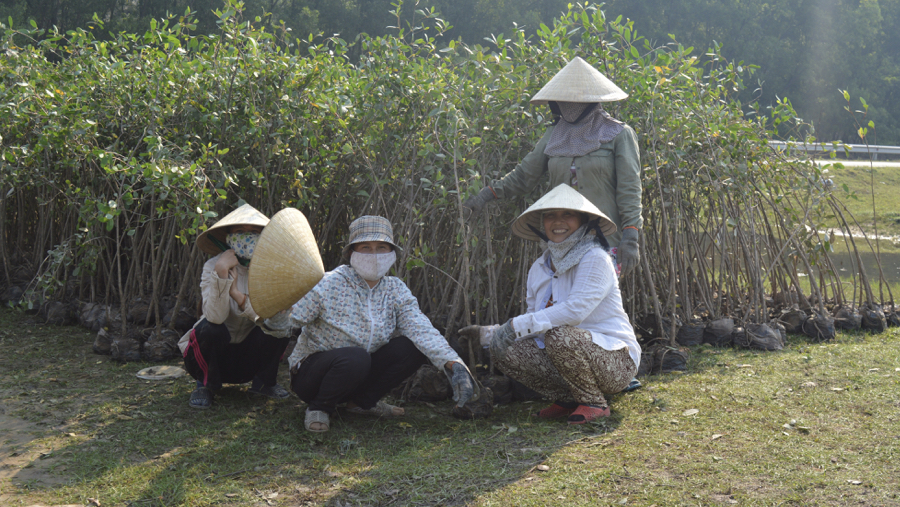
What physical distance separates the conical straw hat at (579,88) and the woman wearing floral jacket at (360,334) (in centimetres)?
110

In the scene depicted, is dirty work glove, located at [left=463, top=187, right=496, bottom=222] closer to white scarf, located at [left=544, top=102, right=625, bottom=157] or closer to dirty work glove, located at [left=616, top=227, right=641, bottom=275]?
white scarf, located at [left=544, top=102, right=625, bottom=157]

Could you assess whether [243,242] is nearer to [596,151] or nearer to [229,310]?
[229,310]

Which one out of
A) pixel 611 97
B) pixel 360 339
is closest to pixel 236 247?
pixel 360 339

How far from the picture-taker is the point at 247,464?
2709 millimetres

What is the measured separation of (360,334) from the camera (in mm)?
3031

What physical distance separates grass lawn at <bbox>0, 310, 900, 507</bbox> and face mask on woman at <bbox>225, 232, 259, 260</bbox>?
2.50ft

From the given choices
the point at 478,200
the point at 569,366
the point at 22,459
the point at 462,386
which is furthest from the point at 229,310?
the point at 569,366

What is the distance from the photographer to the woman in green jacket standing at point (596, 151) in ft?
11.3

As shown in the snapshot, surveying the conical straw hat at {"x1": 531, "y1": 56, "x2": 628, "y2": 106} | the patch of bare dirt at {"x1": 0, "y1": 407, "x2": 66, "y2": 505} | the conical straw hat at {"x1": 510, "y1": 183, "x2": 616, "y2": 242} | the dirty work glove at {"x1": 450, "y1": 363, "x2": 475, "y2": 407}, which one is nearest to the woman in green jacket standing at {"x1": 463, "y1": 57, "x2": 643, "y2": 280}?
the conical straw hat at {"x1": 531, "y1": 56, "x2": 628, "y2": 106}

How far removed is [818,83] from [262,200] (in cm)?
3303

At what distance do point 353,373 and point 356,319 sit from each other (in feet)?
0.78

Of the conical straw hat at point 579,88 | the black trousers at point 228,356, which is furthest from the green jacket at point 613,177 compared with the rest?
the black trousers at point 228,356

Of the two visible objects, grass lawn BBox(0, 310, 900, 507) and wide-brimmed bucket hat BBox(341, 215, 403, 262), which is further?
wide-brimmed bucket hat BBox(341, 215, 403, 262)

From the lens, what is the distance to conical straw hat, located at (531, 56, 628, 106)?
11.3ft
